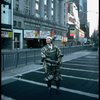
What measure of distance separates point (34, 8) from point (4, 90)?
212ft

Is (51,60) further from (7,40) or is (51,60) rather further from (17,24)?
(17,24)

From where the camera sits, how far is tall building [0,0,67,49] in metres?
61.6

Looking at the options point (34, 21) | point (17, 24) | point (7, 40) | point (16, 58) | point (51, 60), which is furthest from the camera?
point (34, 21)

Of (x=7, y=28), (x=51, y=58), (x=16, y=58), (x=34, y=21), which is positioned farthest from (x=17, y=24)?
(x=51, y=58)

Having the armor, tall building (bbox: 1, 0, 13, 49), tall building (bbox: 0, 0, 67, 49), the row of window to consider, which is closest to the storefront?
tall building (bbox: 1, 0, 13, 49)

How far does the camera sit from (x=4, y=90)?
8938 millimetres

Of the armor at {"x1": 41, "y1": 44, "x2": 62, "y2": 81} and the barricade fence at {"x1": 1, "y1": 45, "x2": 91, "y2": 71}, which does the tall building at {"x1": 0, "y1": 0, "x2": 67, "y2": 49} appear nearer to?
the barricade fence at {"x1": 1, "y1": 45, "x2": 91, "y2": 71}

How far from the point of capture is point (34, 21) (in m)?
72.1

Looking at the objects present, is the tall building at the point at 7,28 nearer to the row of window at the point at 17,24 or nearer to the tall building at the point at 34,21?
the tall building at the point at 34,21

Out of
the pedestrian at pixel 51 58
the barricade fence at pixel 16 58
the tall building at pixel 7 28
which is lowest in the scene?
the barricade fence at pixel 16 58

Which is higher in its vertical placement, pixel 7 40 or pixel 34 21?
pixel 34 21

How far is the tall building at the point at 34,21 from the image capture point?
6161 centimetres

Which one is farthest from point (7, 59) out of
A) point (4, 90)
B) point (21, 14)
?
point (21, 14)

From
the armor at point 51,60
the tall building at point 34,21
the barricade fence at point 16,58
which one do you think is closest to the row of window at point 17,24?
the tall building at point 34,21
